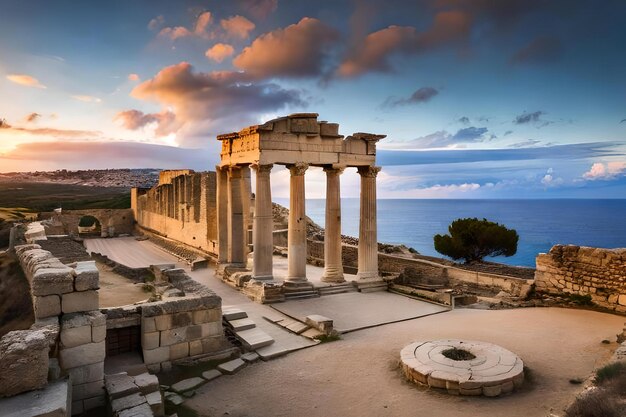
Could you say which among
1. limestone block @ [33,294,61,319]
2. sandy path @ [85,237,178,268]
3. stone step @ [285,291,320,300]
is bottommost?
sandy path @ [85,237,178,268]

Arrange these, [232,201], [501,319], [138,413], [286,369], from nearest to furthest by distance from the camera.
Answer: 1. [138,413]
2. [286,369]
3. [501,319]
4. [232,201]

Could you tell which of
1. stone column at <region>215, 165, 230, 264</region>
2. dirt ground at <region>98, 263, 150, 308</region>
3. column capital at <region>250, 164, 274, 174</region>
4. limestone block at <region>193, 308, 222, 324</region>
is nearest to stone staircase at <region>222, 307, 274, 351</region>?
limestone block at <region>193, 308, 222, 324</region>

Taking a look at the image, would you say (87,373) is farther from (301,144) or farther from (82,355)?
(301,144)

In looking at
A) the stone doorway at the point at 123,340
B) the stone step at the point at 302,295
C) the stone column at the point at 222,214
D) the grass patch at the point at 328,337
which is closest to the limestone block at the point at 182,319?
the stone doorway at the point at 123,340

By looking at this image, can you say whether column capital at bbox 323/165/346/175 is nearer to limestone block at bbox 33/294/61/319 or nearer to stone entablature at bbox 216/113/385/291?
stone entablature at bbox 216/113/385/291

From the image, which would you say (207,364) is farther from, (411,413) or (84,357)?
(411,413)

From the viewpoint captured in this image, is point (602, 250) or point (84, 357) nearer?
point (84, 357)

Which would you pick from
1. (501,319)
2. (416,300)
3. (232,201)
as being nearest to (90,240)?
(232,201)

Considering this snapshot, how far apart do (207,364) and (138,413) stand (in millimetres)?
3528

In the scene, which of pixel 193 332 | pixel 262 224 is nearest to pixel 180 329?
pixel 193 332

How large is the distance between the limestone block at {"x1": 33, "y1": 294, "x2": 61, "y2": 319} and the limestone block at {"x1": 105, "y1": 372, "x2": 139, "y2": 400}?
1.64 metres

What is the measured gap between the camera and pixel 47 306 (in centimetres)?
832

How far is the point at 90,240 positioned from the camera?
4284 centimetres

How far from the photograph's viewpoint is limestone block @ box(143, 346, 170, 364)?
402 inches
